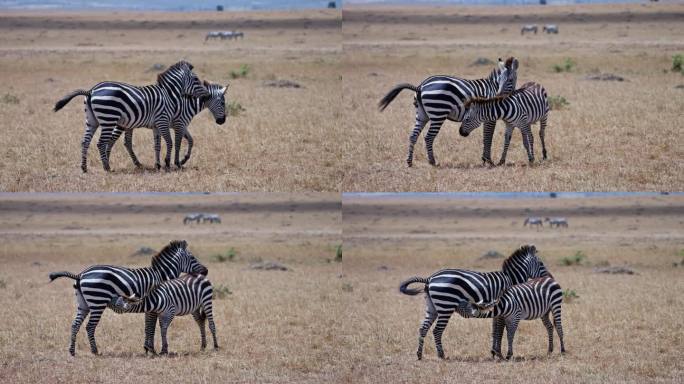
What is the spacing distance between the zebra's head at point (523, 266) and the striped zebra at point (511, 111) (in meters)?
1.40

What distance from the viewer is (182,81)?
49.2 feet

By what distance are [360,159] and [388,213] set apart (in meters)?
28.6

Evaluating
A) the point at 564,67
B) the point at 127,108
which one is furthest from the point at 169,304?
the point at 564,67

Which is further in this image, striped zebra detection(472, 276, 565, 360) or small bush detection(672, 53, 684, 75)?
small bush detection(672, 53, 684, 75)

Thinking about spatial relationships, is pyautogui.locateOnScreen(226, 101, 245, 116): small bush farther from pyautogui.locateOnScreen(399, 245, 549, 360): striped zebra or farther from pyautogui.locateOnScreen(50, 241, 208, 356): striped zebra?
pyautogui.locateOnScreen(399, 245, 549, 360): striped zebra

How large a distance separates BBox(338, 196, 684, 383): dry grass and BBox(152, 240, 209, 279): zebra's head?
2706mm

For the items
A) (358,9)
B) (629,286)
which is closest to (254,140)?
(629,286)

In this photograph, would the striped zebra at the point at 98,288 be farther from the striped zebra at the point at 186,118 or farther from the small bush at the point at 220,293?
the small bush at the point at 220,293

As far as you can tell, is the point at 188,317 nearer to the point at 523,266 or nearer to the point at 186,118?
the point at 186,118

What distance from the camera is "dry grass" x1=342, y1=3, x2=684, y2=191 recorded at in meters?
14.7

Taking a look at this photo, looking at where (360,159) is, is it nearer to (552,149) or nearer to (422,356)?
(552,149)

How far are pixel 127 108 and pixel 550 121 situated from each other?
9.58 meters

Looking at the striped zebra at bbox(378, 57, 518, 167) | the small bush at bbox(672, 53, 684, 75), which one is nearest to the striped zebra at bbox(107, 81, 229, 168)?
the striped zebra at bbox(378, 57, 518, 167)

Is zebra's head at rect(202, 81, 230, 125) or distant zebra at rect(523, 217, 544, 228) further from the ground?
zebra's head at rect(202, 81, 230, 125)
